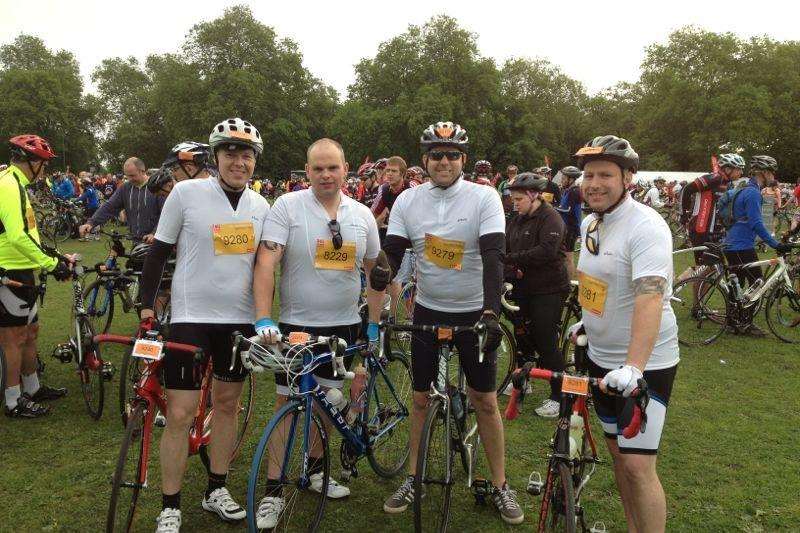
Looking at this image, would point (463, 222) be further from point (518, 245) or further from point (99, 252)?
point (99, 252)

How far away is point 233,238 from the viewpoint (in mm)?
3506

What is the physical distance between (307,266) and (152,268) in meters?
0.88

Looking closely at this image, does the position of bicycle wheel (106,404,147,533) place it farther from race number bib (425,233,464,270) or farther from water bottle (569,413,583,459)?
water bottle (569,413,583,459)

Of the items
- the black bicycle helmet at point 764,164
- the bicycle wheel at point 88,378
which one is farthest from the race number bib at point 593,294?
the black bicycle helmet at point 764,164

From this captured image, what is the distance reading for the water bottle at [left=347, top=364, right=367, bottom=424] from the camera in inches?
149

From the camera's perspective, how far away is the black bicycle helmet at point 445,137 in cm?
353

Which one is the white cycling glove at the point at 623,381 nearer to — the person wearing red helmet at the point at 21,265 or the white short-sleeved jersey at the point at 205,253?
the white short-sleeved jersey at the point at 205,253

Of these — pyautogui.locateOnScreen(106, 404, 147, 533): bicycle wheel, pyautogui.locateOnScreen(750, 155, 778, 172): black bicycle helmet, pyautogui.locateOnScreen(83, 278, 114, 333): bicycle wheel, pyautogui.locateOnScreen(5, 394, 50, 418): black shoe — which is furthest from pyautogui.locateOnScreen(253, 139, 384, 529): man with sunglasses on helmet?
pyautogui.locateOnScreen(750, 155, 778, 172): black bicycle helmet

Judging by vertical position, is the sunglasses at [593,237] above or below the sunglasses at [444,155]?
below

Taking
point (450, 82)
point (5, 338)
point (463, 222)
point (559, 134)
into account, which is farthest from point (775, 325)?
point (559, 134)

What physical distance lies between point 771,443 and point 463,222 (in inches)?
136

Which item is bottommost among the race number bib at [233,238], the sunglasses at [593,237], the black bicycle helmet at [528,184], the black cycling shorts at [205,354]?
the black cycling shorts at [205,354]

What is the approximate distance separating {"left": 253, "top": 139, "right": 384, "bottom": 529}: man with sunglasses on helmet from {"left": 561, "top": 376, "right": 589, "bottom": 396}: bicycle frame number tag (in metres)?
1.33

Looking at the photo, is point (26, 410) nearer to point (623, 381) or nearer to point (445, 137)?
point (445, 137)
